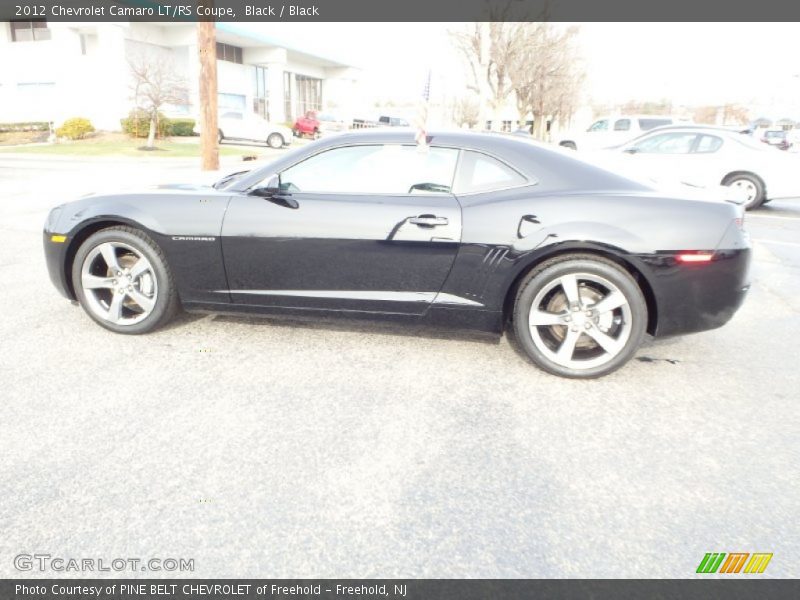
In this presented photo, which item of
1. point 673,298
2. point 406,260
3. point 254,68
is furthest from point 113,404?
point 254,68

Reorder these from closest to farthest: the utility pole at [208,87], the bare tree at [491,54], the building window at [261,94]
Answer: the utility pole at [208,87], the bare tree at [491,54], the building window at [261,94]

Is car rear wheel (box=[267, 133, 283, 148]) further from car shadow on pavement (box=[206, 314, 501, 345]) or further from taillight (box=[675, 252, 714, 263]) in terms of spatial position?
taillight (box=[675, 252, 714, 263])

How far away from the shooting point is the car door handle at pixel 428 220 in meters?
3.41

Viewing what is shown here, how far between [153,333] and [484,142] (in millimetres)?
2605

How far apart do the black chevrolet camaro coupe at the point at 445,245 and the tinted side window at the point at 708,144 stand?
360 inches

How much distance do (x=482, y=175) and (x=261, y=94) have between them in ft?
142

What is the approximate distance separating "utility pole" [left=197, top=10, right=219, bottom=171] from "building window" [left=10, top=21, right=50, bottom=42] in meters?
28.5

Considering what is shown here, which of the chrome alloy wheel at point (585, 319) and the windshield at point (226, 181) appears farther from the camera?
the windshield at point (226, 181)

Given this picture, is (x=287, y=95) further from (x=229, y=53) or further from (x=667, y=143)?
(x=667, y=143)

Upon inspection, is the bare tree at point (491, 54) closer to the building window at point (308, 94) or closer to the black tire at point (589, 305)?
Answer: the building window at point (308, 94)

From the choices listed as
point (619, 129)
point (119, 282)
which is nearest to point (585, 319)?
point (119, 282)
